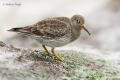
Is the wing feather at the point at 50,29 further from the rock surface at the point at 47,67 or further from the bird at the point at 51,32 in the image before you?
the rock surface at the point at 47,67

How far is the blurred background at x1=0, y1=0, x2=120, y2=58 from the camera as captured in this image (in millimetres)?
21469

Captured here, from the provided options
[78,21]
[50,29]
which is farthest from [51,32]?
[78,21]

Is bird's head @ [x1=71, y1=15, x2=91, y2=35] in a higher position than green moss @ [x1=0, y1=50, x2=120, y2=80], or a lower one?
higher

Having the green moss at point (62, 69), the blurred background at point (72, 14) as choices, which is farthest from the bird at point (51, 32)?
the blurred background at point (72, 14)

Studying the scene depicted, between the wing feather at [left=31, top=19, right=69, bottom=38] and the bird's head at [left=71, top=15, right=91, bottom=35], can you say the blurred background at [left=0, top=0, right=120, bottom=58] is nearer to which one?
the bird's head at [left=71, top=15, right=91, bottom=35]

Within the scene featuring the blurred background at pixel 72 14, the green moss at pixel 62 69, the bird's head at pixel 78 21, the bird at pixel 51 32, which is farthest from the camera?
the blurred background at pixel 72 14

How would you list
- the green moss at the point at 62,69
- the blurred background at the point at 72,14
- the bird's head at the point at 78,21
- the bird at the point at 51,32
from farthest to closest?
the blurred background at the point at 72,14 → the bird's head at the point at 78,21 → the bird at the point at 51,32 → the green moss at the point at 62,69

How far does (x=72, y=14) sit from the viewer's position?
→ 24000 mm

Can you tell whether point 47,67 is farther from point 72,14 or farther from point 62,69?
point 72,14

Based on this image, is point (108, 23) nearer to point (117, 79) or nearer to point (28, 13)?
point (28, 13)

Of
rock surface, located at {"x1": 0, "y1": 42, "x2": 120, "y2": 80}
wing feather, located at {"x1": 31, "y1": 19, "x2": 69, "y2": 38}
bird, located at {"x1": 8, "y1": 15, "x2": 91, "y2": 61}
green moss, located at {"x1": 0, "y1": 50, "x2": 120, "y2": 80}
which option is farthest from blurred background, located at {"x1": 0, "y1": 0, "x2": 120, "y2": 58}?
wing feather, located at {"x1": 31, "y1": 19, "x2": 69, "y2": 38}

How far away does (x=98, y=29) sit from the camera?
2288 cm

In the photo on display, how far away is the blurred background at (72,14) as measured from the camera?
21.5 meters

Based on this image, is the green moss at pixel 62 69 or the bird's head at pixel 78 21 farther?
the bird's head at pixel 78 21
